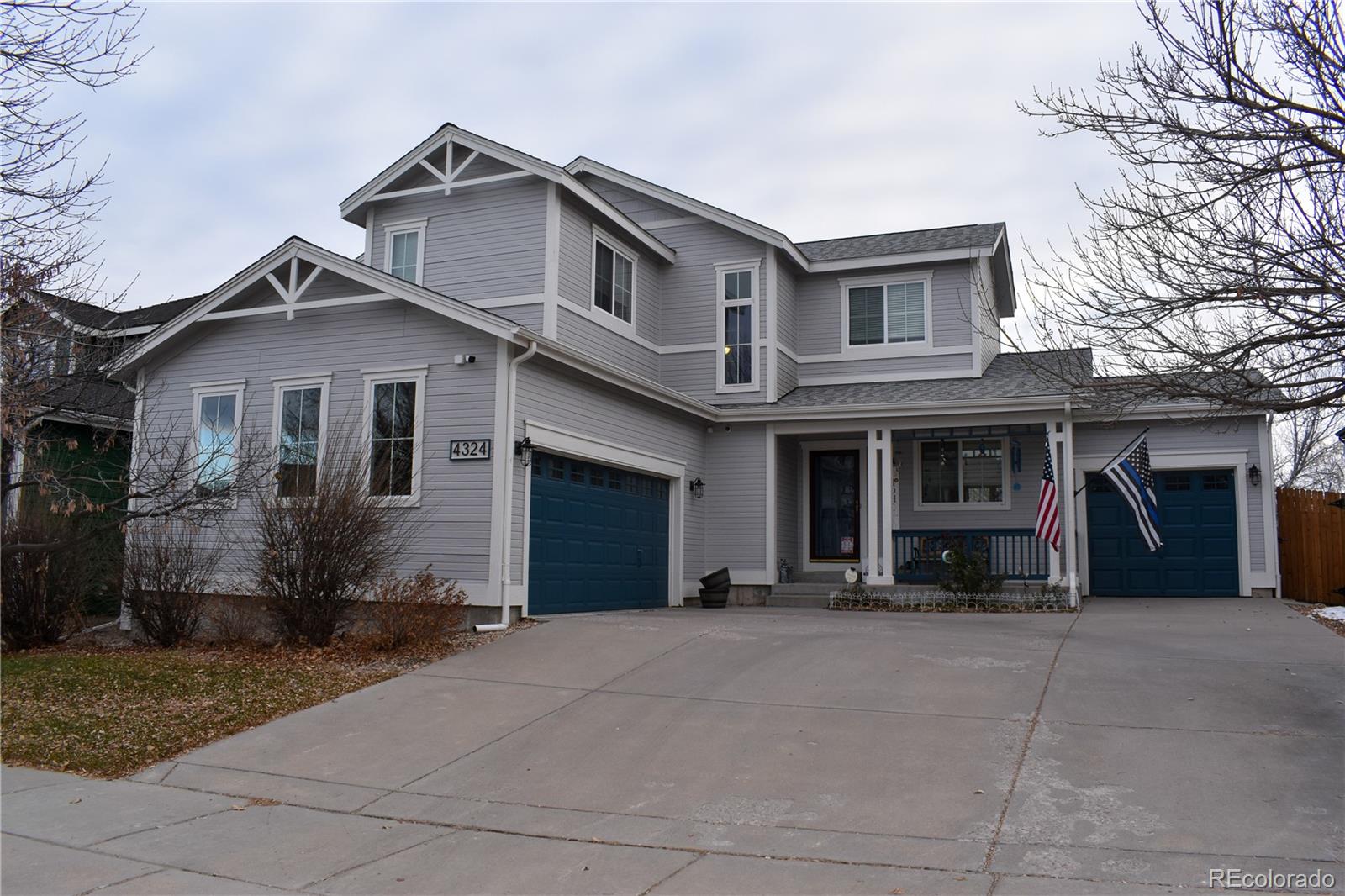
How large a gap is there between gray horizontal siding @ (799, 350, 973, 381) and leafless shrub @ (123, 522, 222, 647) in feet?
38.4

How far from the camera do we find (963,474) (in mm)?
18953

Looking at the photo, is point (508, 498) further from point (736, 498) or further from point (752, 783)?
point (736, 498)

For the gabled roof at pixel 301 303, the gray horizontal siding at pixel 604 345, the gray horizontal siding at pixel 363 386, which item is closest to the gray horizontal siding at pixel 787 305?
the gray horizontal siding at pixel 604 345

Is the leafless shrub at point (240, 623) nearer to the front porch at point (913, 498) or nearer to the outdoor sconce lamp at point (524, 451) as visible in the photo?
the outdoor sconce lamp at point (524, 451)

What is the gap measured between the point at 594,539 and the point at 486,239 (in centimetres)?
513

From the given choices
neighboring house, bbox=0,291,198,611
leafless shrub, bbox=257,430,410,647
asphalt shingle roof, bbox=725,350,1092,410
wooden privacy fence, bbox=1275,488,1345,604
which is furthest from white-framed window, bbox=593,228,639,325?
wooden privacy fence, bbox=1275,488,1345,604

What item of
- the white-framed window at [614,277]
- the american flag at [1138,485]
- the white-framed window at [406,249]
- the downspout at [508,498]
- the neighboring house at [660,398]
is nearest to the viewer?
the downspout at [508,498]

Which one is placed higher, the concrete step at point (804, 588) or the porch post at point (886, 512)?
the porch post at point (886, 512)

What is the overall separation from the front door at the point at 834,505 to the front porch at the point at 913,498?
0.05 ft

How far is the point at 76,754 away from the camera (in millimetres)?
8195

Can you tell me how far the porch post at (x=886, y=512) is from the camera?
677 inches

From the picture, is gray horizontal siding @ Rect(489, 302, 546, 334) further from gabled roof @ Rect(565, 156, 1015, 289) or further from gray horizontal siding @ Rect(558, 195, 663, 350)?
gabled roof @ Rect(565, 156, 1015, 289)

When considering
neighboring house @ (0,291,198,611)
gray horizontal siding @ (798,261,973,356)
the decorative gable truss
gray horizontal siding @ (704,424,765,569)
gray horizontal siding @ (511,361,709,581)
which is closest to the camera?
neighboring house @ (0,291,198,611)

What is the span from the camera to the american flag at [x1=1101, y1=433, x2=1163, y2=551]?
1509 centimetres
